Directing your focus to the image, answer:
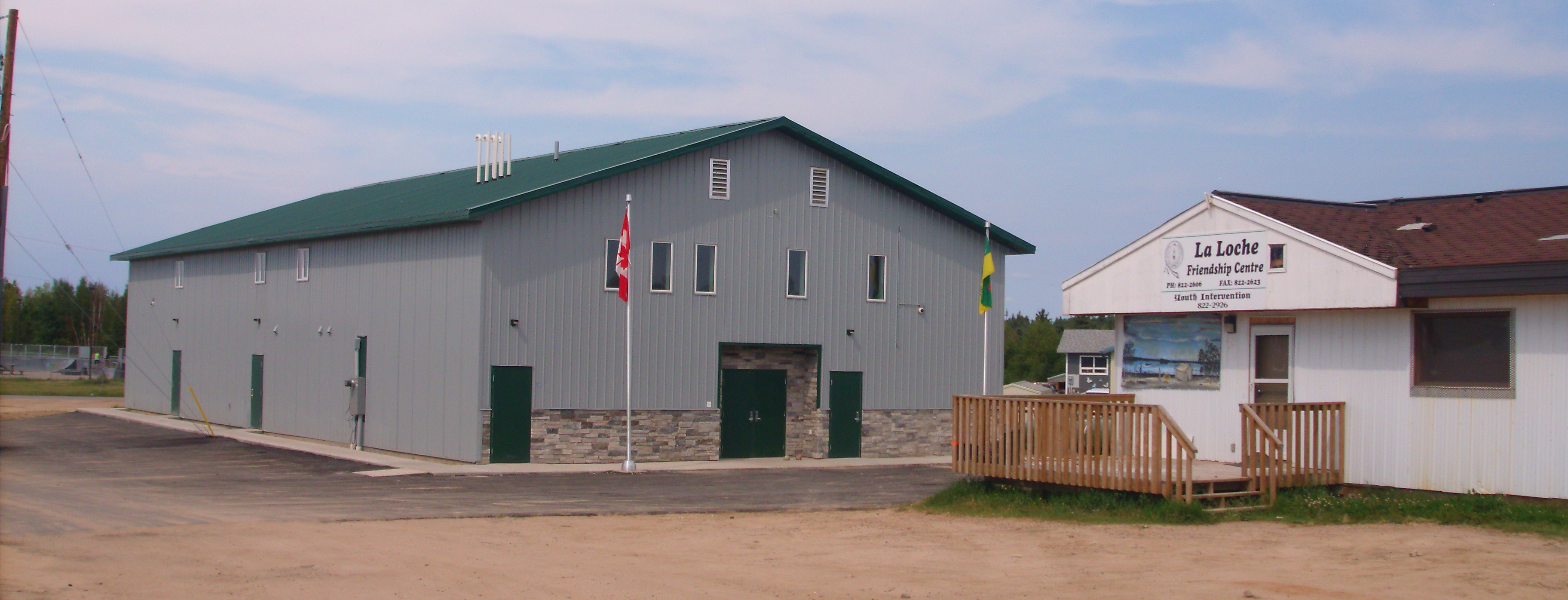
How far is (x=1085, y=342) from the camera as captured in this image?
7806 centimetres

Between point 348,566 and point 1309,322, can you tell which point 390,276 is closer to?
point 348,566

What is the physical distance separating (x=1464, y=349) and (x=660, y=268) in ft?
49.4

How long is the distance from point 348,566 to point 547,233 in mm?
13340

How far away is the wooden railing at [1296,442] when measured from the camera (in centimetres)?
1518

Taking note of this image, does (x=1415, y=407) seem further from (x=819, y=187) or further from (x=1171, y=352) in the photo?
(x=819, y=187)

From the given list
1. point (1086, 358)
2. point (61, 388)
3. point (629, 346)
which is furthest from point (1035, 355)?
point (629, 346)

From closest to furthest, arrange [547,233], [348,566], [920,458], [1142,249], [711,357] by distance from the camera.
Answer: [348,566]
[1142,249]
[547,233]
[711,357]
[920,458]

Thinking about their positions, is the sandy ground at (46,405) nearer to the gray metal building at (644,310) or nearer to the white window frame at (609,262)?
the gray metal building at (644,310)

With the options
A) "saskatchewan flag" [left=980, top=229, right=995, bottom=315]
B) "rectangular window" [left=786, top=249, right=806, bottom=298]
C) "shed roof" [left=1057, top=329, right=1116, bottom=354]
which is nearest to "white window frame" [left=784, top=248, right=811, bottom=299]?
"rectangular window" [left=786, top=249, right=806, bottom=298]

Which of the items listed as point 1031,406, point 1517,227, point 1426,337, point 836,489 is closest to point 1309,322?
point 1426,337

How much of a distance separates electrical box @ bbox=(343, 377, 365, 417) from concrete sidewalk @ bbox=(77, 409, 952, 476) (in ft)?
2.60

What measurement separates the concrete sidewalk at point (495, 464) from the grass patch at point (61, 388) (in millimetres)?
19012

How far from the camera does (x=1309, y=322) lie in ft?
53.8

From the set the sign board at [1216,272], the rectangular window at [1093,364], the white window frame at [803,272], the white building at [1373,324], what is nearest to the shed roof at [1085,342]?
the rectangular window at [1093,364]
